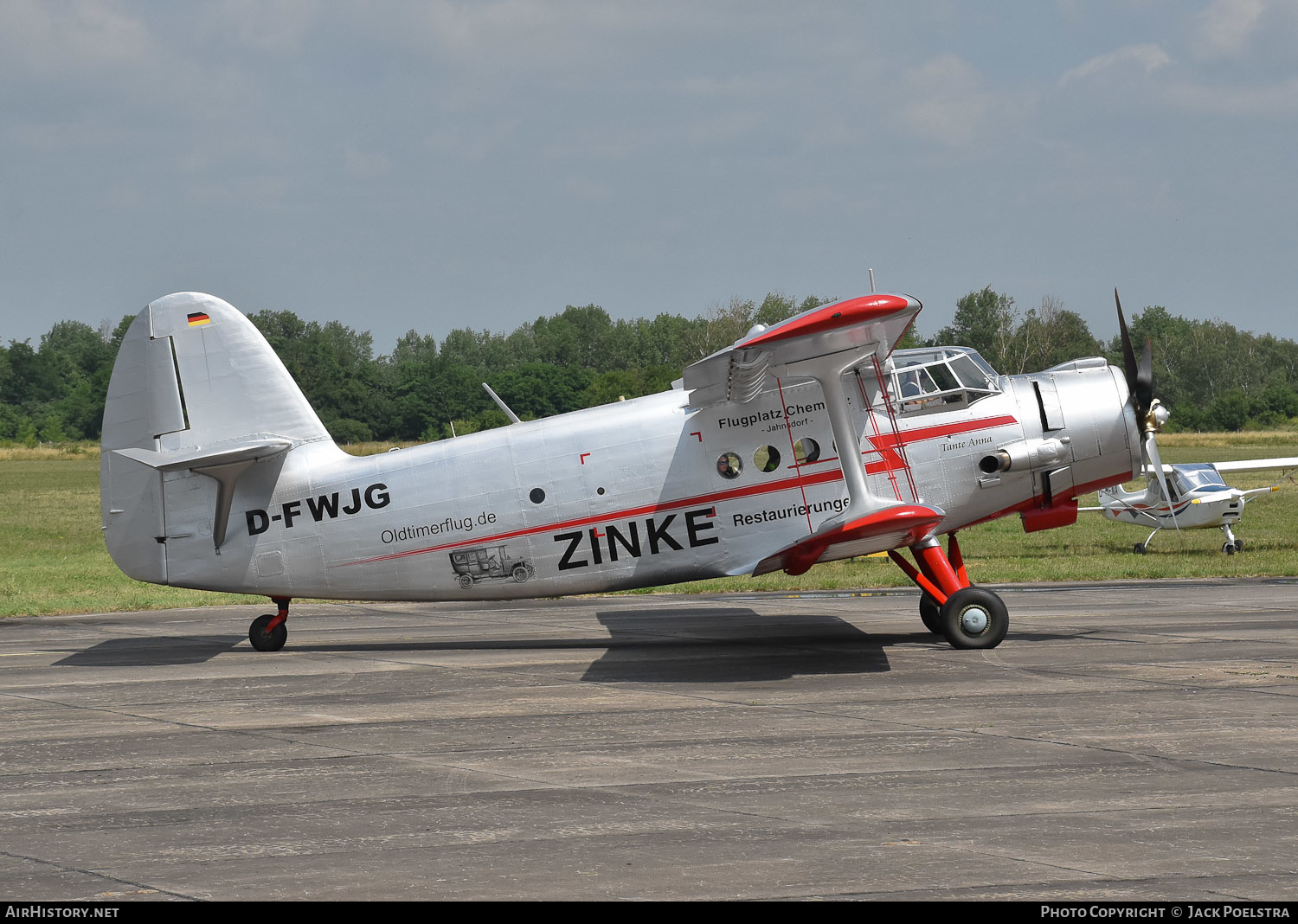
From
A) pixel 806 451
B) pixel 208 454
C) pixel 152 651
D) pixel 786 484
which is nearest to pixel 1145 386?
pixel 806 451

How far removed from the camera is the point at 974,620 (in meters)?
13.4

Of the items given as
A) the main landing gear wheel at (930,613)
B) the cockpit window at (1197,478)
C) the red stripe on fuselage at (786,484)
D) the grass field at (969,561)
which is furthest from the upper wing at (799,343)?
the cockpit window at (1197,478)

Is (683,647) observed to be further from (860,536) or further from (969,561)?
(969,561)

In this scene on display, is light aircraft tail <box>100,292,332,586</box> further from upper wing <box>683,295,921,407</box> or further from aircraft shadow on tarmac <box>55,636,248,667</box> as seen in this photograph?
upper wing <box>683,295,921,407</box>

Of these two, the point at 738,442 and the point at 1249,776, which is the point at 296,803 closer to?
the point at 1249,776

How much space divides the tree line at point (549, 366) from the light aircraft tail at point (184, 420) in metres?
43.6

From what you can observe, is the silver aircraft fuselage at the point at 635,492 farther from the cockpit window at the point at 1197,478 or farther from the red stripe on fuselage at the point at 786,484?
the cockpit window at the point at 1197,478

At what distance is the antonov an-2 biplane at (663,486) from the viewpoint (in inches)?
538

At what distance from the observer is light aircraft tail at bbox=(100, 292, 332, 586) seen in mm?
14062

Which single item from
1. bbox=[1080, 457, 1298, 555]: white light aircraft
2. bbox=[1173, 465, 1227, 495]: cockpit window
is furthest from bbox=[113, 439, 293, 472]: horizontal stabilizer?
bbox=[1173, 465, 1227, 495]: cockpit window

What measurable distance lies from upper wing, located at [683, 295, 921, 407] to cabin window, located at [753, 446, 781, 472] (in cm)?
62

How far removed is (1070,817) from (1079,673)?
5319mm

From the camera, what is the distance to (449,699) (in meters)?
11.5
